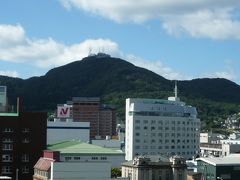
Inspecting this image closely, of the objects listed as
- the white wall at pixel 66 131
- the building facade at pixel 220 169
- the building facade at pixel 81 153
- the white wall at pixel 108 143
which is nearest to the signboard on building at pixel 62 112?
the white wall at pixel 66 131

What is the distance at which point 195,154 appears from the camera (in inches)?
6417

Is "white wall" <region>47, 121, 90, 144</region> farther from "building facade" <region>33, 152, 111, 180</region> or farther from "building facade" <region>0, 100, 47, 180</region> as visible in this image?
"building facade" <region>33, 152, 111, 180</region>

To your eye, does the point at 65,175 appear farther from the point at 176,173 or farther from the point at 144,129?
the point at 144,129

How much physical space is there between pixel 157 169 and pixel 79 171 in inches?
868

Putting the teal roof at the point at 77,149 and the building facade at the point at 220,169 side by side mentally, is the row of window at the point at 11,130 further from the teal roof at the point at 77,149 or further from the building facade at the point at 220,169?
the building facade at the point at 220,169

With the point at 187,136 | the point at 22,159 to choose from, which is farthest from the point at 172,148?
the point at 22,159

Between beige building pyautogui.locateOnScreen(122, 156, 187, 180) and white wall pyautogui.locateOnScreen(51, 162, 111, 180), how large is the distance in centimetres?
1696

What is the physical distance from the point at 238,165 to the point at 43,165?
32344 millimetres

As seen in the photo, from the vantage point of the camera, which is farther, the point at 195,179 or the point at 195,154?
the point at 195,154

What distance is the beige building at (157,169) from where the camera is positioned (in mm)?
86875

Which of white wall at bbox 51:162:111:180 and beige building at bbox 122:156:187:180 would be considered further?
beige building at bbox 122:156:187:180

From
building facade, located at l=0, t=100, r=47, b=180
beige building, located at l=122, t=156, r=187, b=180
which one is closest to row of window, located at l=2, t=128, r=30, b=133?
building facade, located at l=0, t=100, r=47, b=180

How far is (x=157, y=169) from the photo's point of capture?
87.9 meters

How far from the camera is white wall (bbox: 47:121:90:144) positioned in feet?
503
